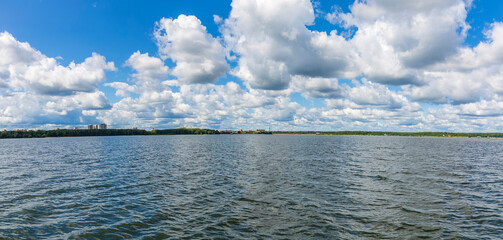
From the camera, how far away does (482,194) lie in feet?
90.1

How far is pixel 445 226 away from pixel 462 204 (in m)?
7.92

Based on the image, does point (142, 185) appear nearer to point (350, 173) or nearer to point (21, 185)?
point (21, 185)

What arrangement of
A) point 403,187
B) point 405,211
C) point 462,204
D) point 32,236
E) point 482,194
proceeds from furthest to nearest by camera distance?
point 403,187 → point 482,194 → point 462,204 → point 405,211 → point 32,236

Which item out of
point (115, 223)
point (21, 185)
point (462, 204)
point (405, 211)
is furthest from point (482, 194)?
point (21, 185)

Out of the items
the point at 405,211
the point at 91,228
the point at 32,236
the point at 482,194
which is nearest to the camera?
the point at 32,236

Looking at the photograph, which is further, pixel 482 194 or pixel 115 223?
pixel 482 194

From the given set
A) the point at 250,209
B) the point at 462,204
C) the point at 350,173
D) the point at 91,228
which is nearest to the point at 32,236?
the point at 91,228

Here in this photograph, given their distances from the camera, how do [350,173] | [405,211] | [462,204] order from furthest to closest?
[350,173] < [462,204] < [405,211]

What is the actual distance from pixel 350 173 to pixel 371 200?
15661 millimetres

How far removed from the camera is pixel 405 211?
2111cm

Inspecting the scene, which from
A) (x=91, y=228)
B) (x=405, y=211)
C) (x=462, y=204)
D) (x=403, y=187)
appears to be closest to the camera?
(x=91, y=228)

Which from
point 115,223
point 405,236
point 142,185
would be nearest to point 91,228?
point 115,223

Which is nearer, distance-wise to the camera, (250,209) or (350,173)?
(250,209)

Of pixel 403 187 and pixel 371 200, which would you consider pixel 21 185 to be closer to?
pixel 371 200
